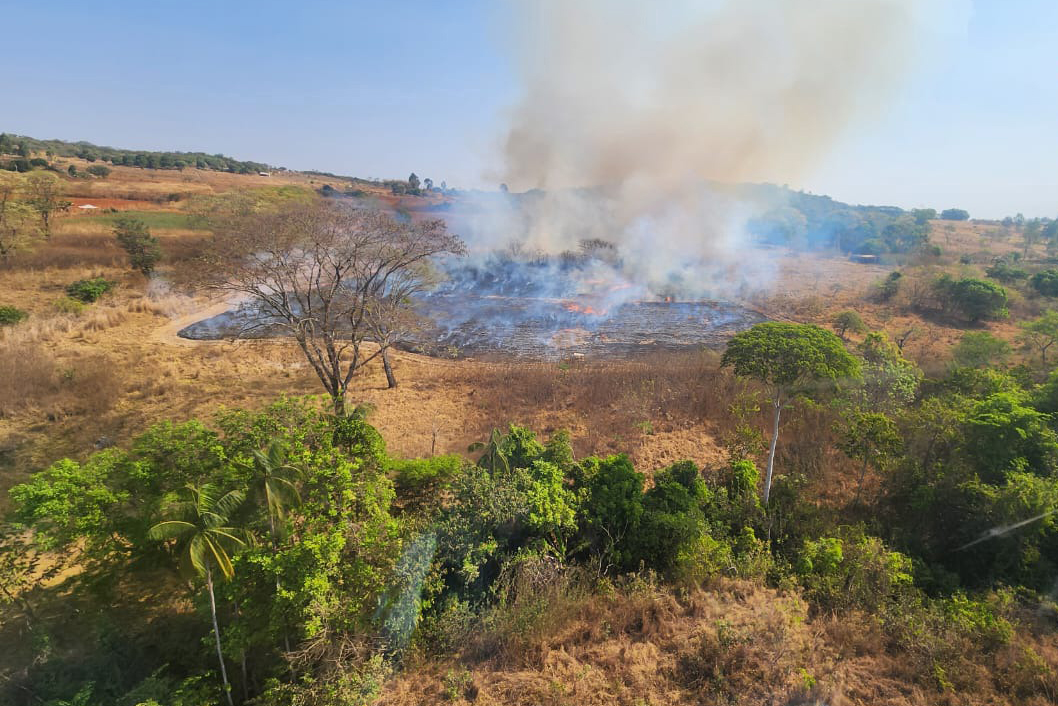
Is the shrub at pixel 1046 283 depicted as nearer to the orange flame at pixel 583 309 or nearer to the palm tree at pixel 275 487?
the orange flame at pixel 583 309

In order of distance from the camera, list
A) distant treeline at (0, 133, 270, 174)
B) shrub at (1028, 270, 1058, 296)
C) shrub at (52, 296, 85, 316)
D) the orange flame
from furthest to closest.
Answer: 1. distant treeline at (0, 133, 270, 174)
2. shrub at (1028, 270, 1058, 296)
3. the orange flame
4. shrub at (52, 296, 85, 316)

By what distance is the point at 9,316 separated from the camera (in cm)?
1991

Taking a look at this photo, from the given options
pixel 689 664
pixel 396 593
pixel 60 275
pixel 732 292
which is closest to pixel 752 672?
pixel 689 664

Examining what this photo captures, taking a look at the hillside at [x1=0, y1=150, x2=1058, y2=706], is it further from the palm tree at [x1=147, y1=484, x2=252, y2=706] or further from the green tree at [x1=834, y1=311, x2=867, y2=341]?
the green tree at [x1=834, y1=311, x2=867, y2=341]

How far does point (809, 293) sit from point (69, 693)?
127 ft

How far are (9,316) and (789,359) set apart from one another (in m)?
30.8

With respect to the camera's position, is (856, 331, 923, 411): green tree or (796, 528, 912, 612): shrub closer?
(796, 528, 912, 612): shrub

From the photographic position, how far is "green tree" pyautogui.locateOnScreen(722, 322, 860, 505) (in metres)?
8.84

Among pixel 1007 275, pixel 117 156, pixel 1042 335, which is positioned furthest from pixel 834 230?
pixel 117 156

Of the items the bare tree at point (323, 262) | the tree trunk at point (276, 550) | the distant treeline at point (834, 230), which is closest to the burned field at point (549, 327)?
the bare tree at point (323, 262)

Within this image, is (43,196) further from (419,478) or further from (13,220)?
(419,478)

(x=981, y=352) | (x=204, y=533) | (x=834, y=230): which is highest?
(x=834, y=230)

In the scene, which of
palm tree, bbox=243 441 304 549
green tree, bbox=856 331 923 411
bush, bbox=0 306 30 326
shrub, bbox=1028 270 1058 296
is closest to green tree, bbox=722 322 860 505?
green tree, bbox=856 331 923 411

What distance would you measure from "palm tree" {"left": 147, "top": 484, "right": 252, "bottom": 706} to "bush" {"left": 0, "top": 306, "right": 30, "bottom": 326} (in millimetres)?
24485
